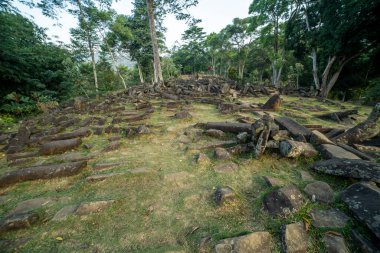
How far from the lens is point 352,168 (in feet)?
6.72

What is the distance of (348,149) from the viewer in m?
2.73

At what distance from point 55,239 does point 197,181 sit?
5.41ft

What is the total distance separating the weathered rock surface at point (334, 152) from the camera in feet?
8.10

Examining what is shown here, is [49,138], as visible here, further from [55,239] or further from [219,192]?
[219,192]

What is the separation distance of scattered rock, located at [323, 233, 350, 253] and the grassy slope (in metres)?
0.07

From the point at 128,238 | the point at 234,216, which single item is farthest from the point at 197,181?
the point at 128,238

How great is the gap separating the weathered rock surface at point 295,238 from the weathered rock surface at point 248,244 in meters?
0.13

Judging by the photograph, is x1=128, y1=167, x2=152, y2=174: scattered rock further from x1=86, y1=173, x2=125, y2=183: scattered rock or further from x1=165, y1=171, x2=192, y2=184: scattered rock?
x1=165, y1=171, x2=192, y2=184: scattered rock

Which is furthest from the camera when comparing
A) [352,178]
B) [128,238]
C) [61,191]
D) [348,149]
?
[348,149]

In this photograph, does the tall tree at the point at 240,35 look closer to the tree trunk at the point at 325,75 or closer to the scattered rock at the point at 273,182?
the tree trunk at the point at 325,75

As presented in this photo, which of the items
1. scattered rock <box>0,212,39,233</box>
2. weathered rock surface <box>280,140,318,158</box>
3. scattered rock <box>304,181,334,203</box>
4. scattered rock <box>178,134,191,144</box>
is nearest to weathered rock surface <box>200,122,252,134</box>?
scattered rock <box>178,134,191,144</box>

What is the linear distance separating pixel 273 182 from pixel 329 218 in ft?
2.21

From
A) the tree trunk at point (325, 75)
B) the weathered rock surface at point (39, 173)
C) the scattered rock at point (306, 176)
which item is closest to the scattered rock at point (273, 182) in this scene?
the scattered rock at point (306, 176)

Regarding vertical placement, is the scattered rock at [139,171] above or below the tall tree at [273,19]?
below
